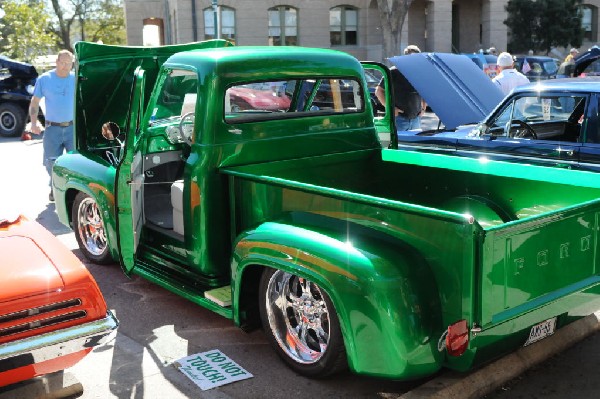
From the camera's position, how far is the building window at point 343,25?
39406mm

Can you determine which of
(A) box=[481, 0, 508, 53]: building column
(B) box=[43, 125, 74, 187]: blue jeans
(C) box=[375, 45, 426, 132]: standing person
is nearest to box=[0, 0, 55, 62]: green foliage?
(B) box=[43, 125, 74, 187]: blue jeans

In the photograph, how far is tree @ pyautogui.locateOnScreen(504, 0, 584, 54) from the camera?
128ft

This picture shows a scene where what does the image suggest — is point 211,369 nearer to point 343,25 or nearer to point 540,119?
point 540,119

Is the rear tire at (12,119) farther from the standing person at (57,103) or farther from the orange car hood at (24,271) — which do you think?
the orange car hood at (24,271)

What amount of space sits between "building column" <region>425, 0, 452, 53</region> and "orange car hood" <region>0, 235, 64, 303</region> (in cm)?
3743

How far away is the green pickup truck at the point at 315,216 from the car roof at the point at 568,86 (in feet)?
6.88

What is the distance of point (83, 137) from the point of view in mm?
6457

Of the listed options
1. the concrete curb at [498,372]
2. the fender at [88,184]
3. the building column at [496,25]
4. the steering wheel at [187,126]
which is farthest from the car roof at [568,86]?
the building column at [496,25]

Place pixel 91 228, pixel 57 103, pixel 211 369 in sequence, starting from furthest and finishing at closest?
pixel 57 103 < pixel 91 228 < pixel 211 369

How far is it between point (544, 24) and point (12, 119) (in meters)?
31.2

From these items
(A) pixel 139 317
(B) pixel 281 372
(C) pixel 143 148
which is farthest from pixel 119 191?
(B) pixel 281 372

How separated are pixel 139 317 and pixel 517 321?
9.22 feet

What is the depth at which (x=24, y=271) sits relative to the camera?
3.41 m

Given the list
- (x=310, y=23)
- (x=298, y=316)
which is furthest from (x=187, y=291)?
(x=310, y=23)
